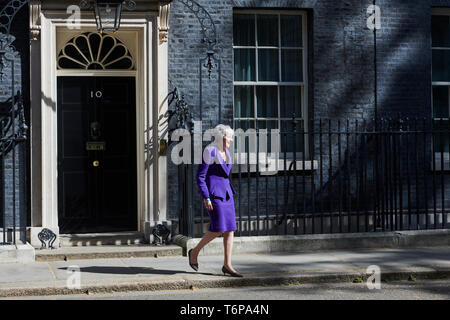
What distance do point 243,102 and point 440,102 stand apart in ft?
11.7

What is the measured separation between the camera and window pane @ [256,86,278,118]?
498 inches

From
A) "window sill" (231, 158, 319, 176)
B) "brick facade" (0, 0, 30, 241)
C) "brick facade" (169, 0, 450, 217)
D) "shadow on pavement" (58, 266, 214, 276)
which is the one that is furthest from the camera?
"window sill" (231, 158, 319, 176)

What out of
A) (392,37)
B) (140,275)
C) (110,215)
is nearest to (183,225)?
(110,215)

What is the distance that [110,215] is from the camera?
11.9m

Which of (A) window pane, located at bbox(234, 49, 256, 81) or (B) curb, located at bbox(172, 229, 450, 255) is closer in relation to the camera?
(B) curb, located at bbox(172, 229, 450, 255)

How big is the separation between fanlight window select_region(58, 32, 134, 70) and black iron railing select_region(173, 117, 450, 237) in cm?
210

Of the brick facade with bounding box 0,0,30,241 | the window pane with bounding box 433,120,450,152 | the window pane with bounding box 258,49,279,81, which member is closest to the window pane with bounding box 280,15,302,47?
the window pane with bounding box 258,49,279,81

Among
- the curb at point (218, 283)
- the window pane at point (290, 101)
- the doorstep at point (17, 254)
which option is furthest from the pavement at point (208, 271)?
the window pane at point (290, 101)

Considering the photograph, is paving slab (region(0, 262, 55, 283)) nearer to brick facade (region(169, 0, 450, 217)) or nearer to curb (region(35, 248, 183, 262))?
curb (region(35, 248, 183, 262))

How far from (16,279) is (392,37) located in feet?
24.7

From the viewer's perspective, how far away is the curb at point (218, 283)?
8227 mm

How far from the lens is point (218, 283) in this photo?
344 inches

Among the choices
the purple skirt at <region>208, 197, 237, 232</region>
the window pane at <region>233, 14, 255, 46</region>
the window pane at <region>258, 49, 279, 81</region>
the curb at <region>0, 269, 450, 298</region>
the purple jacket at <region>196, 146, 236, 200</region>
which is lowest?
the curb at <region>0, 269, 450, 298</region>
